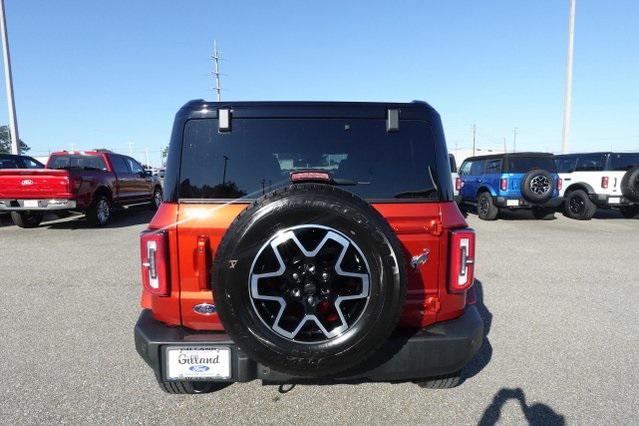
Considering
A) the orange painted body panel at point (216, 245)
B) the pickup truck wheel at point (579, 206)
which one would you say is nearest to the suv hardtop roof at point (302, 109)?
the orange painted body panel at point (216, 245)

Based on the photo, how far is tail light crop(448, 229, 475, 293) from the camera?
90.9 inches

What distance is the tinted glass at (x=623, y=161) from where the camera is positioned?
1048cm

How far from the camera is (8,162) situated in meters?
11.0

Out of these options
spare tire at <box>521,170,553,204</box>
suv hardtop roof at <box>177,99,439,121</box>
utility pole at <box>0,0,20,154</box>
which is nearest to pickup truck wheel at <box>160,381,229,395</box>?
suv hardtop roof at <box>177,99,439,121</box>

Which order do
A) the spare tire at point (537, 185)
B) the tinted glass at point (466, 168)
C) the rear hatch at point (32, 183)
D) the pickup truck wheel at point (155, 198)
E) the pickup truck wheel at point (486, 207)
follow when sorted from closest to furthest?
1. the rear hatch at point (32, 183)
2. the spare tire at point (537, 185)
3. the pickup truck wheel at point (486, 207)
4. the tinted glass at point (466, 168)
5. the pickup truck wheel at point (155, 198)

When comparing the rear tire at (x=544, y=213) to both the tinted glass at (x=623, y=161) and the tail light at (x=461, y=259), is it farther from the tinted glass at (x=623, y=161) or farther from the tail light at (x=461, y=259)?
the tail light at (x=461, y=259)

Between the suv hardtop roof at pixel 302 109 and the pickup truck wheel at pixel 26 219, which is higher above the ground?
the suv hardtop roof at pixel 302 109

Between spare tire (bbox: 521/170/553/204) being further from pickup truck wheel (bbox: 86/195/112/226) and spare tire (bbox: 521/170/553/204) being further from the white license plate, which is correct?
pickup truck wheel (bbox: 86/195/112/226)

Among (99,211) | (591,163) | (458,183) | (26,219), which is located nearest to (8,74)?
(26,219)

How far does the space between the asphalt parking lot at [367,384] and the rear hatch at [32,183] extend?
2.81 meters

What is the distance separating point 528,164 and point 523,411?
9.88 meters

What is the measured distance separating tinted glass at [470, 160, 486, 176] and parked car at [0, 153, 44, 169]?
1272cm

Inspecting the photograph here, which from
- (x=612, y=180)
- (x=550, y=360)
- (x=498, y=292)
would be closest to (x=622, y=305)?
(x=498, y=292)

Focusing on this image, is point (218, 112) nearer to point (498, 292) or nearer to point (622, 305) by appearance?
point (498, 292)
